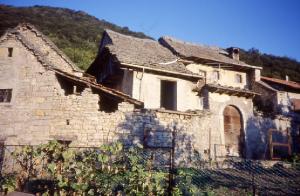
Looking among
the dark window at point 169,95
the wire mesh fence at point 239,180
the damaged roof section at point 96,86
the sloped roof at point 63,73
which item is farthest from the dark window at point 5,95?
the wire mesh fence at point 239,180

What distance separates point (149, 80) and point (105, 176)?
9.43 metres

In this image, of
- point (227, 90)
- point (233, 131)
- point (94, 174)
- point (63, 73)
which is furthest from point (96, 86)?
point (233, 131)

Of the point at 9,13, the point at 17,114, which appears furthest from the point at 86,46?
the point at 17,114

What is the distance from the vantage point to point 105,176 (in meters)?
6.90

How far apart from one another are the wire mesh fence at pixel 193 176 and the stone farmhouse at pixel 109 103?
1155mm

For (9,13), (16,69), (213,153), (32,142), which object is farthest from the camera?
(9,13)

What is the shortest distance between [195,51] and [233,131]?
297 inches

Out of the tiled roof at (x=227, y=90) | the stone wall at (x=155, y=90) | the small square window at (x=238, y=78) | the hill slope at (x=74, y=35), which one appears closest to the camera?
the stone wall at (x=155, y=90)

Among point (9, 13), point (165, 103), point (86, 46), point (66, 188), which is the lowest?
point (66, 188)

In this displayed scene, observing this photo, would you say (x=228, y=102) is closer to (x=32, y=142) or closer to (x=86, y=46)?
(x=32, y=142)

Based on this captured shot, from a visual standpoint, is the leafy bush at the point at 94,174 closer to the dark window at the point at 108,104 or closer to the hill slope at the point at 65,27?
the dark window at the point at 108,104

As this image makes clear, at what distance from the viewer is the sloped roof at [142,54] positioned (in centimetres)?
1556

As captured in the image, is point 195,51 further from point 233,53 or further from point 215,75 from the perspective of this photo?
point 233,53

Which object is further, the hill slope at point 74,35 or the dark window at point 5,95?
the hill slope at point 74,35
